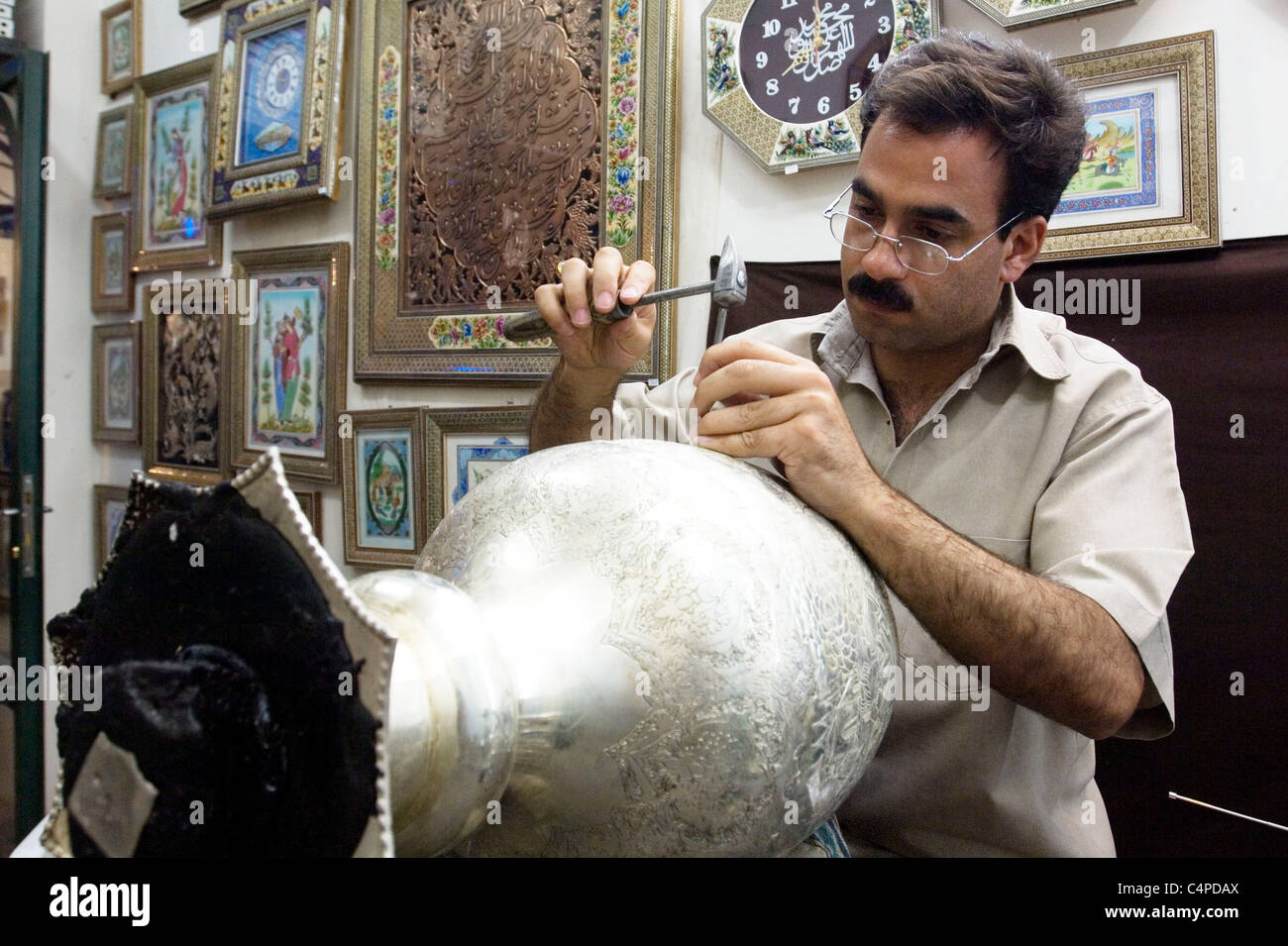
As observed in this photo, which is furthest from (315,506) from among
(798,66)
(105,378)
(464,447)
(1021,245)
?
(1021,245)

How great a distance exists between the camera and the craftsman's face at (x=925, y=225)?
1.17 metres

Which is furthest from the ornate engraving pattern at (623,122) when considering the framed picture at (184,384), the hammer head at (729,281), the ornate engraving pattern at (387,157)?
the framed picture at (184,384)

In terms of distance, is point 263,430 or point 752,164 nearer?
point 752,164

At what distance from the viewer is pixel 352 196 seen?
2.47 metres

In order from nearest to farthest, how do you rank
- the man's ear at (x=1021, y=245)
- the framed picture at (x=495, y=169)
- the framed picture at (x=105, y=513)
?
the man's ear at (x=1021, y=245)
the framed picture at (x=495, y=169)
the framed picture at (x=105, y=513)

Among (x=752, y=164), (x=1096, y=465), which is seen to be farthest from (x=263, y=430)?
(x=1096, y=465)

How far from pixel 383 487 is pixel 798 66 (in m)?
1.36

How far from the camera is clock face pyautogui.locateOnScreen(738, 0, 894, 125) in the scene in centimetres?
164

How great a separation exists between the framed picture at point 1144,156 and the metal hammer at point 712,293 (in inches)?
31.0

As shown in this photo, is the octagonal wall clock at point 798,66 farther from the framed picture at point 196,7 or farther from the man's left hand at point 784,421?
the framed picture at point 196,7

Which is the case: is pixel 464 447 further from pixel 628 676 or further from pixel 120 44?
pixel 120 44

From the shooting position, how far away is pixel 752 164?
6.05 ft
